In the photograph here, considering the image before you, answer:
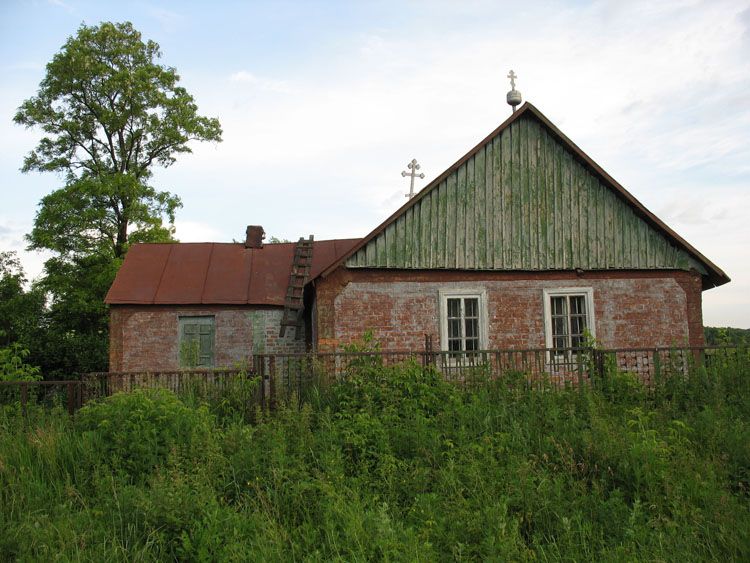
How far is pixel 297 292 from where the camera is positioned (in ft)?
54.5

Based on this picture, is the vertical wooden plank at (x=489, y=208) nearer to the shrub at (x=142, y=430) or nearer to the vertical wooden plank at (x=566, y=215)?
the vertical wooden plank at (x=566, y=215)

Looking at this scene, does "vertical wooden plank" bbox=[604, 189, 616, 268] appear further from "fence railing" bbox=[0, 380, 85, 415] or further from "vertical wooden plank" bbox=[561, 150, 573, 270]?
"fence railing" bbox=[0, 380, 85, 415]

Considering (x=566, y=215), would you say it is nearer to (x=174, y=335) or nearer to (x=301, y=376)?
(x=301, y=376)

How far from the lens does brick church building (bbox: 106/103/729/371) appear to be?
1267cm

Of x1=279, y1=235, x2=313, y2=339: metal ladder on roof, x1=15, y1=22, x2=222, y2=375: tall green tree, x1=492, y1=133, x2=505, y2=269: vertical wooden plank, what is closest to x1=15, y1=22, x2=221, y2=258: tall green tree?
x1=15, y1=22, x2=222, y2=375: tall green tree

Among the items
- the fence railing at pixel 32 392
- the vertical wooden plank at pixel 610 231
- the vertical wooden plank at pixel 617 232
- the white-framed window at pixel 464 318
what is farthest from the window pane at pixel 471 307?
the fence railing at pixel 32 392

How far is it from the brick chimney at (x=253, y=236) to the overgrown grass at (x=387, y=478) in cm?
1078

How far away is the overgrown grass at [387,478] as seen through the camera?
5.39 m

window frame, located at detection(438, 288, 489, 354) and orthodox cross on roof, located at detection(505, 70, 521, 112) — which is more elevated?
orthodox cross on roof, located at detection(505, 70, 521, 112)

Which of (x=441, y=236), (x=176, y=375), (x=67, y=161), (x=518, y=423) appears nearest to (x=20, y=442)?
(x=176, y=375)

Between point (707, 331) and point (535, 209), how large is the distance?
937 cm

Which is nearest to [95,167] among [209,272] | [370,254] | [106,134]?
[106,134]

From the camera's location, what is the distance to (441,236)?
12.9 metres

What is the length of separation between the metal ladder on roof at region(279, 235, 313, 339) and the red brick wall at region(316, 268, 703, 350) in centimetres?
275
